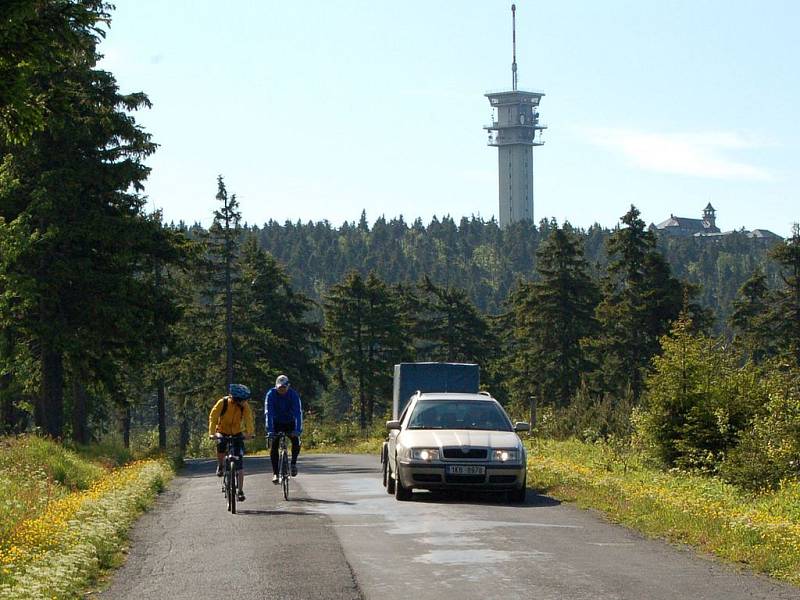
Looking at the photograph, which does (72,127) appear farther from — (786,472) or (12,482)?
(786,472)

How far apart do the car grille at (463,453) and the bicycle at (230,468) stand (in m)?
3.05

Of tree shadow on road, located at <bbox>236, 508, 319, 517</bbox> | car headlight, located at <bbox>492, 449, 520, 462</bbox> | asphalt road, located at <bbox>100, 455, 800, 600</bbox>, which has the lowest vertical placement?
tree shadow on road, located at <bbox>236, 508, 319, 517</bbox>

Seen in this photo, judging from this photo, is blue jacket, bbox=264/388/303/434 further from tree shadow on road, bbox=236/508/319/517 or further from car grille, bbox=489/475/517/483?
car grille, bbox=489/475/517/483

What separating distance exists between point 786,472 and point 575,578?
7.94 meters

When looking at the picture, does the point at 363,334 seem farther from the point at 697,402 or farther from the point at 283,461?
the point at 283,461

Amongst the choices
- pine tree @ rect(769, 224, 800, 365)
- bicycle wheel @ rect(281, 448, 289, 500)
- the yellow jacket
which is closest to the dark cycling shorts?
the yellow jacket

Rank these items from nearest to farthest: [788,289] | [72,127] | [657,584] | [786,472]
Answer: [657,584] < [786,472] < [72,127] < [788,289]

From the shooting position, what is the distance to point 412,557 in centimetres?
1175

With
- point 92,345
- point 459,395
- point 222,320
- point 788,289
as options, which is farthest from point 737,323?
point 459,395

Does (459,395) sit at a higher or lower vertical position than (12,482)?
higher

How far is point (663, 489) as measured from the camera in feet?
60.5

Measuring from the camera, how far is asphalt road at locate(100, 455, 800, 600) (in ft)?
32.8

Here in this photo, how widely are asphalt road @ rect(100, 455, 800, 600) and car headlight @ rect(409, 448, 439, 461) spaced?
0.68 meters

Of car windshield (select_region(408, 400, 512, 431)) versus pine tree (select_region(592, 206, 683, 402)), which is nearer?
car windshield (select_region(408, 400, 512, 431))
